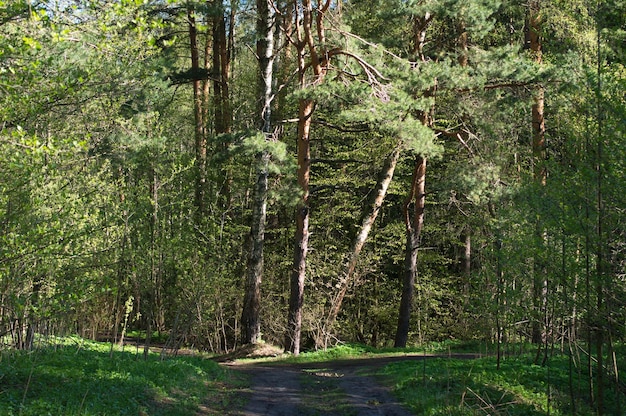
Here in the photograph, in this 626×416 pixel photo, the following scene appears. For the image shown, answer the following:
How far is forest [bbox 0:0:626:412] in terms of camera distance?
305 inches

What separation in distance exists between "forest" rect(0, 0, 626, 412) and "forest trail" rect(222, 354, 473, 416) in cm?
216

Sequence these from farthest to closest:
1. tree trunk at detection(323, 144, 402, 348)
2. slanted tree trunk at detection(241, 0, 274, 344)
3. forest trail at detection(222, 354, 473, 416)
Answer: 1. tree trunk at detection(323, 144, 402, 348)
2. slanted tree trunk at detection(241, 0, 274, 344)
3. forest trail at detection(222, 354, 473, 416)

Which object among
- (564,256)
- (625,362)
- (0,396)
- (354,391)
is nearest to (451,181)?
(625,362)

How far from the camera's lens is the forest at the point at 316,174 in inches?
305

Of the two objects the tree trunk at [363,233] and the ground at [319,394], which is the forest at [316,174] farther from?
the ground at [319,394]

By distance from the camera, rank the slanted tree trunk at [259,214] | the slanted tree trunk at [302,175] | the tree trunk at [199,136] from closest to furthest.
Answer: the slanted tree trunk at [302,175] < the slanted tree trunk at [259,214] < the tree trunk at [199,136]

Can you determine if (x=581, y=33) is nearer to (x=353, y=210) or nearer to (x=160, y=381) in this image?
(x=353, y=210)

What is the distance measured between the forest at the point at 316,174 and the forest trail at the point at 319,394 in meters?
2.16

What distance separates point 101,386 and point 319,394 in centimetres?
348

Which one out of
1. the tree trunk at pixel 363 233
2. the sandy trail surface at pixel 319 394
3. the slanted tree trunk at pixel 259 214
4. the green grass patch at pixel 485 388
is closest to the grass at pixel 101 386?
the sandy trail surface at pixel 319 394

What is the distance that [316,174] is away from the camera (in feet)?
80.1

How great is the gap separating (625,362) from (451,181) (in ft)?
27.2

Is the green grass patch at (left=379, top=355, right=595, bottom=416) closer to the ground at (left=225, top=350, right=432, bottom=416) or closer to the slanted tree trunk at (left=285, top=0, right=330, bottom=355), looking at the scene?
the ground at (left=225, top=350, right=432, bottom=416)

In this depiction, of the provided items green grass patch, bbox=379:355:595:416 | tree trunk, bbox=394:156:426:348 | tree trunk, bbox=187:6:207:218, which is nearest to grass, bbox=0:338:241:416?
green grass patch, bbox=379:355:595:416
